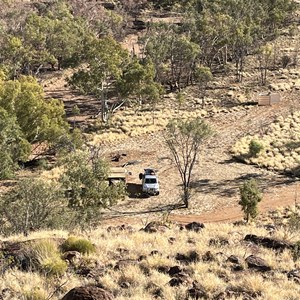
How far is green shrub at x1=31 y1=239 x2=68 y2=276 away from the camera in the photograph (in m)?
12.0

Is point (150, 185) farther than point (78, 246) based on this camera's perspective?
Yes

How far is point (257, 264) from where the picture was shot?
13.2 m

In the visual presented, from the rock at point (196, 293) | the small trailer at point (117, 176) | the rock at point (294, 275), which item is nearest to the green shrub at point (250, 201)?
the small trailer at point (117, 176)

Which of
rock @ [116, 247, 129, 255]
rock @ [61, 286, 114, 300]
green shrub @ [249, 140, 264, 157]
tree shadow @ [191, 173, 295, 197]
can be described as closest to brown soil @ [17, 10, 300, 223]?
tree shadow @ [191, 173, 295, 197]

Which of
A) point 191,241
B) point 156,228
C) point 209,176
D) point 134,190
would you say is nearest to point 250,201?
point 156,228

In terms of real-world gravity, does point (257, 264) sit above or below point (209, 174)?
above

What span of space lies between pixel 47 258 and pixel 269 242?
6.78 m

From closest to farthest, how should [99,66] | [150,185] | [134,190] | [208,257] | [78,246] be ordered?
[78,246]
[208,257]
[150,185]
[134,190]
[99,66]

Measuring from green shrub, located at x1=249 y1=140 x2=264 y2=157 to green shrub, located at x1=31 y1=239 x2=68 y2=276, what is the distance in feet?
88.1

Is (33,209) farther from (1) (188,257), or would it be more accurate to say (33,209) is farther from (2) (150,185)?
(2) (150,185)

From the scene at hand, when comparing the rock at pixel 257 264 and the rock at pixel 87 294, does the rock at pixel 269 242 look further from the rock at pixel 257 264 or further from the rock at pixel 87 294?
the rock at pixel 87 294

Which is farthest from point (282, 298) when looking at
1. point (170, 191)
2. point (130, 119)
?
point (130, 119)

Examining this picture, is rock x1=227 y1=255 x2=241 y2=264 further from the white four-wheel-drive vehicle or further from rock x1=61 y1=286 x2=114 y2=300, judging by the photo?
the white four-wheel-drive vehicle

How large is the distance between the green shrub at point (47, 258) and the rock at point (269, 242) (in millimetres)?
6118
